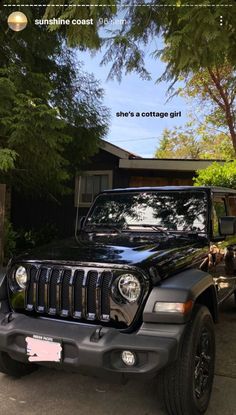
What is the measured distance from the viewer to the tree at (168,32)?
4035 mm

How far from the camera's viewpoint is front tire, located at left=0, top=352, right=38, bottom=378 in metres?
3.70

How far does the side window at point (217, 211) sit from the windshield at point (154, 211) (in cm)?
17

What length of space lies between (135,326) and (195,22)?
2.91m

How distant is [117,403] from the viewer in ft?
11.3

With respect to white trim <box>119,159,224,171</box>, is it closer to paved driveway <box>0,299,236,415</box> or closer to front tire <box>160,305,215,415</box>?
paved driveway <box>0,299,236,415</box>

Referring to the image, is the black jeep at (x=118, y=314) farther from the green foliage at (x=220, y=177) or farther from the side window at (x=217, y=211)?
the green foliage at (x=220, y=177)

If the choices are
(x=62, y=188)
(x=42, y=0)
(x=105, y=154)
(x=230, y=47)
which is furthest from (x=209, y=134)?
(x=230, y=47)

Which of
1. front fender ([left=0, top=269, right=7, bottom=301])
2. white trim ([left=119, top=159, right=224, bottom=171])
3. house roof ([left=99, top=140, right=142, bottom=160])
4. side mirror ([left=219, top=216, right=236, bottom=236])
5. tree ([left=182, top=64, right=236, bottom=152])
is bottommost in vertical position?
front fender ([left=0, top=269, right=7, bottom=301])

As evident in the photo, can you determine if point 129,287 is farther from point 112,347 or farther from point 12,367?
point 12,367

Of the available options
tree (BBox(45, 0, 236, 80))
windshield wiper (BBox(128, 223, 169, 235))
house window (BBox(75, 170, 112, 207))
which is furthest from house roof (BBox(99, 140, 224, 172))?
windshield wiper (BBox(128, 223, 169, 235))

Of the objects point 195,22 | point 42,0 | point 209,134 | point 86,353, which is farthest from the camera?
point 209,134

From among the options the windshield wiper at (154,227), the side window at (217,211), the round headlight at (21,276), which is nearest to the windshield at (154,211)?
the windshield wiper at (154,227)

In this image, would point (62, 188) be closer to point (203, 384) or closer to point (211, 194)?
point (211, 194)

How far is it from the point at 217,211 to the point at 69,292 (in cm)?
234
